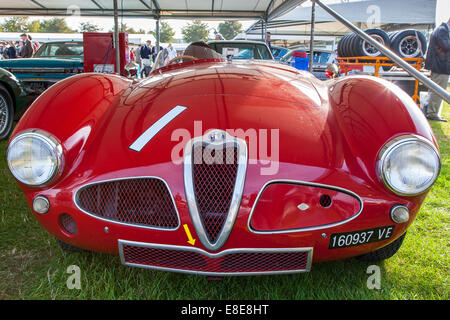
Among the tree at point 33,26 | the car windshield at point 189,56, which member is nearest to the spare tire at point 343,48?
the car windshield at point 189,56

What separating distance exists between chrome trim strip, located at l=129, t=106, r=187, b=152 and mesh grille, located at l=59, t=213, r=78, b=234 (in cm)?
40

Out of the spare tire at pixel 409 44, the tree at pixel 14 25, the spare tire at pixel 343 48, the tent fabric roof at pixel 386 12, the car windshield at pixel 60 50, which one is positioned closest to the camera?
the car windshield at pixel 60 50

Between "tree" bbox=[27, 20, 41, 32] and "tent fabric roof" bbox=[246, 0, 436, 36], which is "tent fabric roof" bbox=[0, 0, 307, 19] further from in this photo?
"tree" bbox=[27, 20, 41, 32]

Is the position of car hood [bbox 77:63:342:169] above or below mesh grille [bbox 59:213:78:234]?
above

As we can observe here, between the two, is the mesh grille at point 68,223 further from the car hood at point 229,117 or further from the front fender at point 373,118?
the front fender at point 373,118

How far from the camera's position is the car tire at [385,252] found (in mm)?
1814

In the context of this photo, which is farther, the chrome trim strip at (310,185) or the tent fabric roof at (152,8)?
the tent fabric roof at (152,8)

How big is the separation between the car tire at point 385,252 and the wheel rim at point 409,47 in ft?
26.7

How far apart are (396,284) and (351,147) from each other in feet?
2.29

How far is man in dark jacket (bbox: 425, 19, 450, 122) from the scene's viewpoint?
244 inches

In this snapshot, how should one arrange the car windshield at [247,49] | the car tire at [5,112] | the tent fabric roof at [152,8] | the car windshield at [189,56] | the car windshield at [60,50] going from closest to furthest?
the car windshield at [189,56]
the car tire at [5,112]
the car windshield at [247,49]
the car windshield at [60,50]
the tent fabric roof at [152,8]

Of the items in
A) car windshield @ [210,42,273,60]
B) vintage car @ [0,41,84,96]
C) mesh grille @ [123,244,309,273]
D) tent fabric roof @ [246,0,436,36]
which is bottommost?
mesh grille @ [123,244,309,273]

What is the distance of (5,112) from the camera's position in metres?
4.54

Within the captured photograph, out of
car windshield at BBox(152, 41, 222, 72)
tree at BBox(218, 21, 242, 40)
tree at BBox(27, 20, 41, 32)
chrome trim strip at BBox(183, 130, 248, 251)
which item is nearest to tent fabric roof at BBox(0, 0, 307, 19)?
car windshield at BBox(152, 41, 222, 72)
